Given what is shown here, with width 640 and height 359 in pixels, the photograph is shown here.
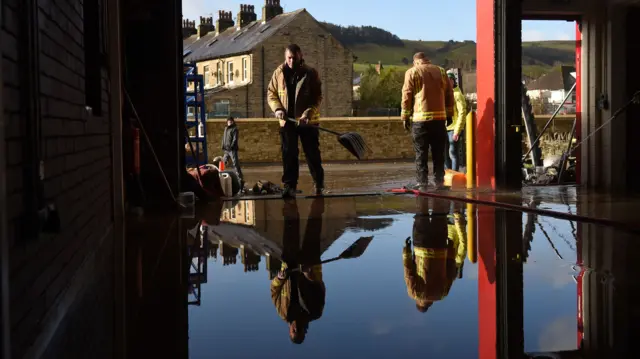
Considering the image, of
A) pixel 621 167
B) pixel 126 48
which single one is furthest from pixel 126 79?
pixel 621 167

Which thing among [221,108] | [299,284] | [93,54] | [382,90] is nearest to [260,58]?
[221,108]

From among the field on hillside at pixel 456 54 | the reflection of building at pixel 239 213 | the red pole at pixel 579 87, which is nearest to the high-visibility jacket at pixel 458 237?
the reflection of building at pixel 239 213

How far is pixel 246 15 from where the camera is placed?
74.4 metres

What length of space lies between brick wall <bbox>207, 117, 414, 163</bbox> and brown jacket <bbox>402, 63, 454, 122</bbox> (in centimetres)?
2055

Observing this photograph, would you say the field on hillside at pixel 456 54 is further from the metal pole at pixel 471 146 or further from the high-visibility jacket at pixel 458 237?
the high-visibility jacket at pixel 458 237

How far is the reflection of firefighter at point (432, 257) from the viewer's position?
217 inches

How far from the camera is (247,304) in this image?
5.16 m

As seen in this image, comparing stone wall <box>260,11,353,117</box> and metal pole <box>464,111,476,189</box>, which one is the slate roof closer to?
stone wall <box>260,11,353,117</box>

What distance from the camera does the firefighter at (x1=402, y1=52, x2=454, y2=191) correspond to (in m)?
13.5

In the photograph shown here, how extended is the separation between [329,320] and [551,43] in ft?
448

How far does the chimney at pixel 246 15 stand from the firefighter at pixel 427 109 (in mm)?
61810

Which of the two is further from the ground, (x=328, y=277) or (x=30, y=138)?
(x=30, y=138)

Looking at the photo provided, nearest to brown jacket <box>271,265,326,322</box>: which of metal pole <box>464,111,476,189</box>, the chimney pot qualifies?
metal pole <box>464,111,476,189</box>

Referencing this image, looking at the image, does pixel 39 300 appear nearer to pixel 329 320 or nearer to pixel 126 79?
pixel 329 320
